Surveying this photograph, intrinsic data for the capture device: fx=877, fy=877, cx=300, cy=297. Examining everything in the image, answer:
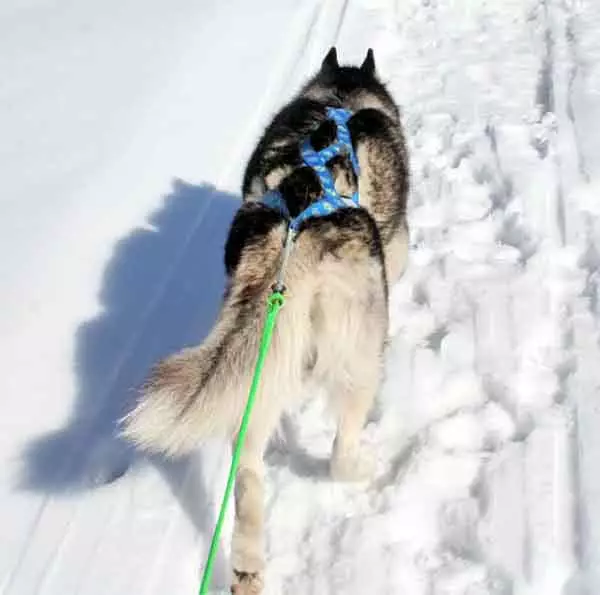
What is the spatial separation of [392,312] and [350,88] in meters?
0.88

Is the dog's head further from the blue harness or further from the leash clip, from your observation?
the leash clip

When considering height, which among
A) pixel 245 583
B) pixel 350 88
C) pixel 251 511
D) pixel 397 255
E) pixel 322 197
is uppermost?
pixel 350 88

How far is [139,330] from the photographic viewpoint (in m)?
3.32

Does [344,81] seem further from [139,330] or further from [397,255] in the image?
[139,330]

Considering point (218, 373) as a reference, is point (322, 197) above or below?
above

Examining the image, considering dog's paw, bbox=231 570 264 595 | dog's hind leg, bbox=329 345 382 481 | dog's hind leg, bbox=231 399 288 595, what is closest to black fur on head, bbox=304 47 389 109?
dog's hind leg, bbox=329 345 382 481

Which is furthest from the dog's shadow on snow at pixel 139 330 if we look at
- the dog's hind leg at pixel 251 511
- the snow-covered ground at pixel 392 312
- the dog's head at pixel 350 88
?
the dog's head at pixel 350 88

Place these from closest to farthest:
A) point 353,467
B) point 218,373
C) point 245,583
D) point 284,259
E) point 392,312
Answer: point 218,373
point 284,259
point 245,583
point 353,467
point 392,312

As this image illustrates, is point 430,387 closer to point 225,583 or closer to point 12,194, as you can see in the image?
point 225,583

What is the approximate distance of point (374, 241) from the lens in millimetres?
2303

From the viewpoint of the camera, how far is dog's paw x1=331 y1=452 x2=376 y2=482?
2527 millimetres

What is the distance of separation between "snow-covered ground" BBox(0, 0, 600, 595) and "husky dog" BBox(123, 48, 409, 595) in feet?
0.88

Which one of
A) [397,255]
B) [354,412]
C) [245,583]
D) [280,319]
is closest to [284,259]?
[280,319]

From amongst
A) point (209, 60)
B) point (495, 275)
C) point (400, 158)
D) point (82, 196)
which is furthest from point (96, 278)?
point (209, 60)
